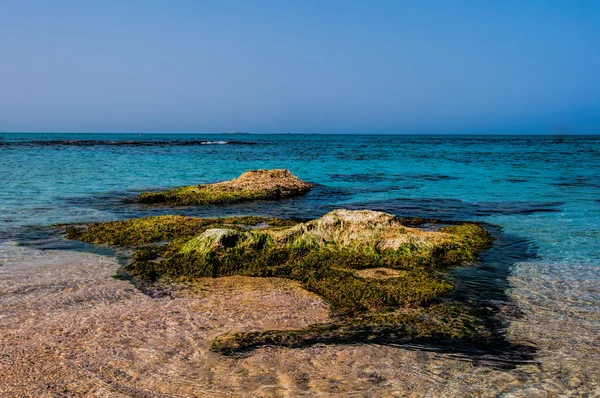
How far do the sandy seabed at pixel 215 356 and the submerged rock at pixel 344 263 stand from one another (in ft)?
1.32

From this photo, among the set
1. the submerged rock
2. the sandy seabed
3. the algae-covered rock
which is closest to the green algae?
the submerged rock

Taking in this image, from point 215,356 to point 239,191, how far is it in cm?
1301

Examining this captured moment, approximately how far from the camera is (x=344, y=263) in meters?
8.82

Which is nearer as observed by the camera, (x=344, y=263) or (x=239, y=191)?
(x=344, y=263)

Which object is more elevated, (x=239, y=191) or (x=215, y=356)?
(x=239, y=191)

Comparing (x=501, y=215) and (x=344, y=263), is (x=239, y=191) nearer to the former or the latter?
(x=501, y=215)

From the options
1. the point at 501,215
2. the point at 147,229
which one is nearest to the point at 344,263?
Answer: the point at 147,229

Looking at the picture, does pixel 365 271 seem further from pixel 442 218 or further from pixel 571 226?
pixel 571 226

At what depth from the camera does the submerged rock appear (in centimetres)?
603

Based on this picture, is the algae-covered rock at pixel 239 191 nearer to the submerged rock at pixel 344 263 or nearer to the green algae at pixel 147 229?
the green algae at pixel 147 229

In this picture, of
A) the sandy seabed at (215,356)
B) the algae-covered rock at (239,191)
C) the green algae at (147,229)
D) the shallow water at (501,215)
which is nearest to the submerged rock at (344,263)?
the green algae at (147,229)

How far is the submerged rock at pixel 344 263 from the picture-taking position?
603 centimetres

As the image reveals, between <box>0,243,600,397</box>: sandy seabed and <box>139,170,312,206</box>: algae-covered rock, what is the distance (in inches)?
381

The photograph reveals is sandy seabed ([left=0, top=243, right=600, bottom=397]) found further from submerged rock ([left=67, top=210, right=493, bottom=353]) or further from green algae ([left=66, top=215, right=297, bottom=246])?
green algae ([left=66, top=215, right=297, bottom=246])
